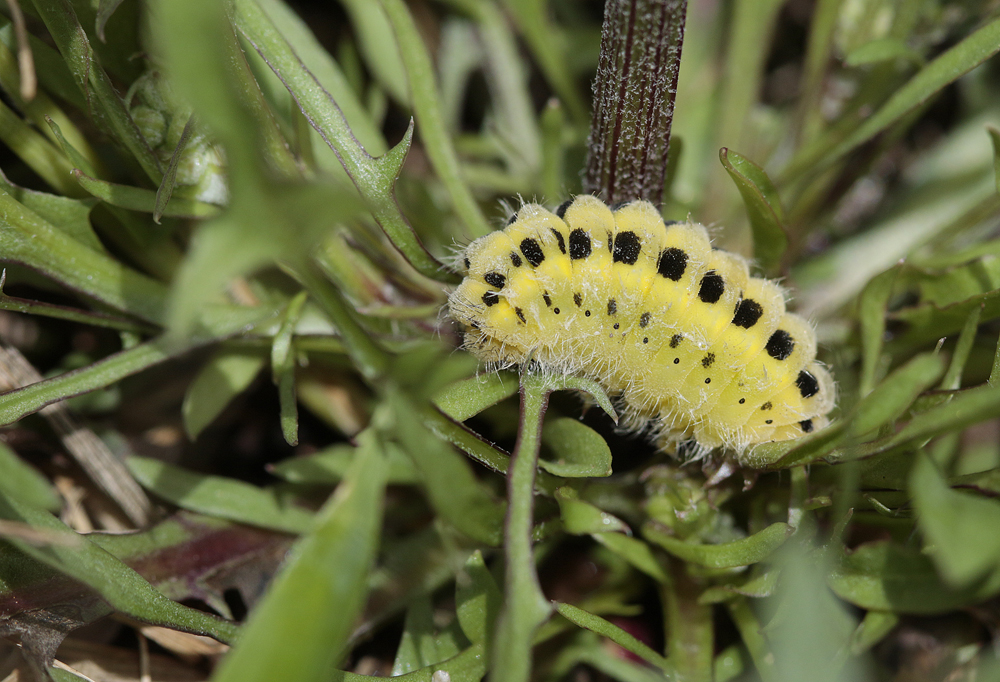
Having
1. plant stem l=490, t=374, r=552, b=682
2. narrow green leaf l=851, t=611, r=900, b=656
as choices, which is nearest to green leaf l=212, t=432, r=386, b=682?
plant stem l=490, t=374, r=552, b=682

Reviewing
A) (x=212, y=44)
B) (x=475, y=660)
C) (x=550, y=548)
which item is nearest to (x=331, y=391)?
(x=550, y=548)

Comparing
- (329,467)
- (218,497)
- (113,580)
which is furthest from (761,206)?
(113,580)

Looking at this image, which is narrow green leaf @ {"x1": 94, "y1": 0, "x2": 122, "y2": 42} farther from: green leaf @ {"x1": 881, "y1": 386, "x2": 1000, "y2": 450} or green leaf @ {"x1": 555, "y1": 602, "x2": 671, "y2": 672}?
green leaf @ {"x1": 881, "y1": 386, "x2": 1000, "y2": 450}

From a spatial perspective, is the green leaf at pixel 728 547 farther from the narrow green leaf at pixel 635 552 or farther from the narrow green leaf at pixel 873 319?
the narrow green leaf at pixel 873 319

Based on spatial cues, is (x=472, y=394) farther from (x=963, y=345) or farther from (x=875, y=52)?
(x=875, y=52)

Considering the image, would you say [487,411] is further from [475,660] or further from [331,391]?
[475,660]

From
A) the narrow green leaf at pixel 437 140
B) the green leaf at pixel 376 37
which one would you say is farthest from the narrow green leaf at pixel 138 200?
the green leaf at pixel 376 37
